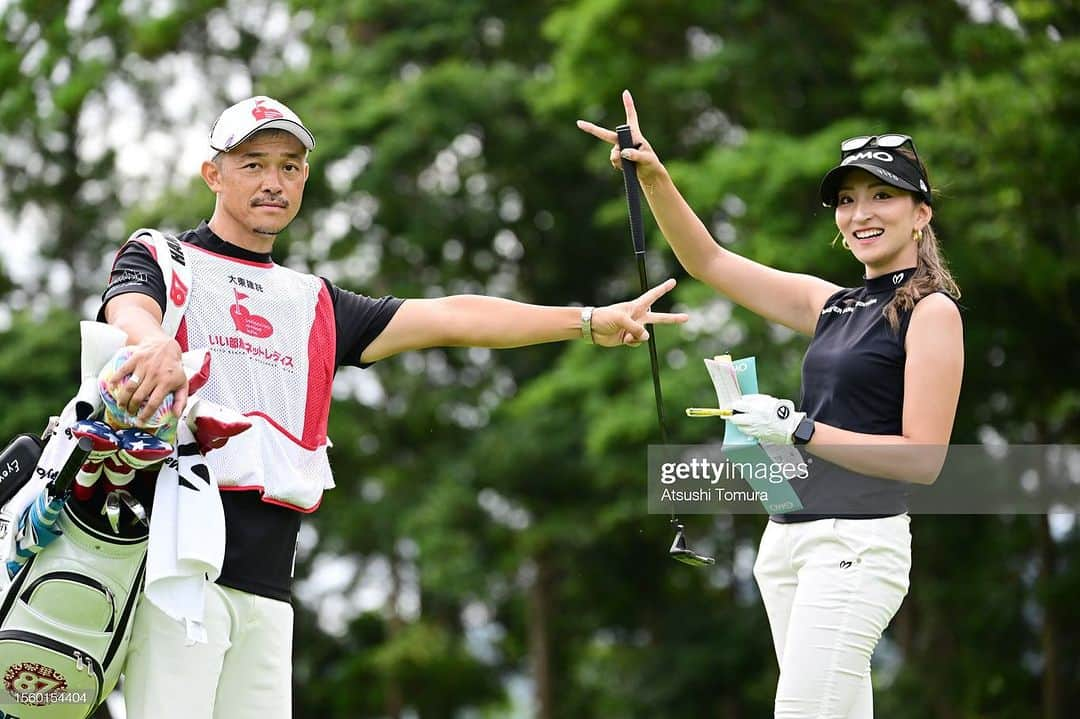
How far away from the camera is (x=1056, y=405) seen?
15375mm

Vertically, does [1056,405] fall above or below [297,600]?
above

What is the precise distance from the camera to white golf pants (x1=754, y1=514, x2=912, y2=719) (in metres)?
3.93

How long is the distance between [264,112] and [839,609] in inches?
78.6

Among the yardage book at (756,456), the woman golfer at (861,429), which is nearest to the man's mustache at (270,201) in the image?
the yardage book at (756,456)

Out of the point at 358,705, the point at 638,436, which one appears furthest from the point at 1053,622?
the point at 358,705

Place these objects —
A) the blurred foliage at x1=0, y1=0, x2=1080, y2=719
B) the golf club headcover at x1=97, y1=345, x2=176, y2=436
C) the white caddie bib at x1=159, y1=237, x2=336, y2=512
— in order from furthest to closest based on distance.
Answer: the blurred foliage at x1=0, y1=0, x2=1080, y2=719 → the white caddie bib at x1=159, y1=237, x2=336, y2=512 → the golf club headcover at x1=97, y1=345, x2=176, y2=436

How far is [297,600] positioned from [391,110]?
7040 mm

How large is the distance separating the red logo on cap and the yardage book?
1.33 meters

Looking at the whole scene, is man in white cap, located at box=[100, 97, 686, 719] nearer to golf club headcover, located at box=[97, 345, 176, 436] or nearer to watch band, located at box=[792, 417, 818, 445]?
golf club headcover, located at box=[97, 345, 176, 436]

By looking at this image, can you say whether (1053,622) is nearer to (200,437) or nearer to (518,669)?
(518,669)

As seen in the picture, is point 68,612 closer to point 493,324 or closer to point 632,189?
point 493,324

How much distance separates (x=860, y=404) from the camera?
13.5ft

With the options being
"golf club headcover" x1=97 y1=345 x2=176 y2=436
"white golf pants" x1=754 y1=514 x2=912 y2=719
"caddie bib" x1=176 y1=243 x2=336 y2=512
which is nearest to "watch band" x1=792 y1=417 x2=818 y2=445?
"white golf pants" x1=754 y1=514 x2=912 y2=719

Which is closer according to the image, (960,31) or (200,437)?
(200,437)
